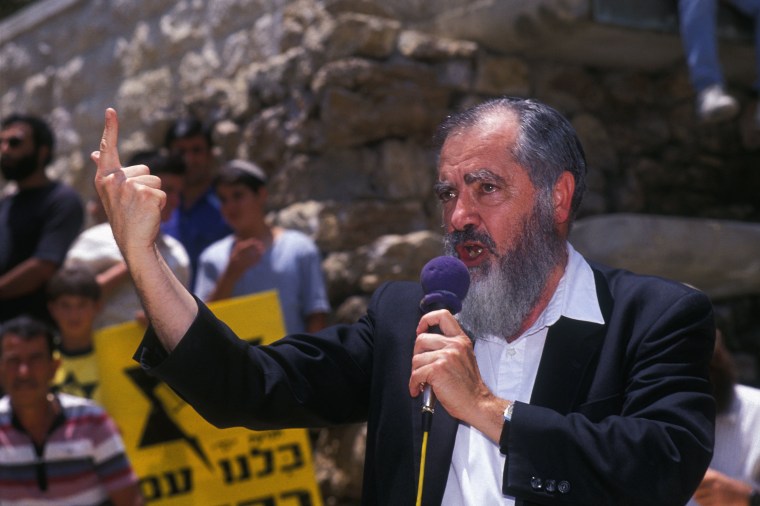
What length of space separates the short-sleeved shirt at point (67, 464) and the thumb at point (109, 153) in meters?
2.76

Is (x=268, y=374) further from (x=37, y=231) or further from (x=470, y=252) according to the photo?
(x=37, y=231)

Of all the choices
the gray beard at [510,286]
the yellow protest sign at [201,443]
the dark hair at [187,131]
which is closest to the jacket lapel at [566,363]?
the gray beard at [510,286]

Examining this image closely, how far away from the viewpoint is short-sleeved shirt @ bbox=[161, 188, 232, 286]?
5.80 metres

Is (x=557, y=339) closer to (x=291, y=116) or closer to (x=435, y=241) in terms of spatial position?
(x=435, y=241)

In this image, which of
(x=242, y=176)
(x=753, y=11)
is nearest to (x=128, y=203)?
(x=242, y=176)

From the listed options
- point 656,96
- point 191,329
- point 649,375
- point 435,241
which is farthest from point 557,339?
point 656,96

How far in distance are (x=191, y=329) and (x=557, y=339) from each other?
0.74 meters

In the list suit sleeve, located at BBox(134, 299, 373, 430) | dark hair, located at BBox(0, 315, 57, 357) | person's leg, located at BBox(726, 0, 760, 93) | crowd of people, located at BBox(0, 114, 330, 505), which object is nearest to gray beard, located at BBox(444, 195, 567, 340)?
suit sleeve, located at BBox(134, 299, 373, 430)

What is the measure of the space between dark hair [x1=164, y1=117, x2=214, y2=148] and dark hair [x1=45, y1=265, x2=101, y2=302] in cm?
100

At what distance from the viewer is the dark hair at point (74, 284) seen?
209 inches

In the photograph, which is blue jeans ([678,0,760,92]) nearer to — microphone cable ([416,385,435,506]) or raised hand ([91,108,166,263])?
microphone cable ([416,385,435,506])

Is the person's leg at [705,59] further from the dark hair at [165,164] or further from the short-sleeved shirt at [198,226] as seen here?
the dark hair at [165,164]

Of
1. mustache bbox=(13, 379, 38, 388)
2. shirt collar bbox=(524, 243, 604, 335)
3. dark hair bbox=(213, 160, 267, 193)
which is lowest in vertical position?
mustache bbox=(13, 379, 38, 388)

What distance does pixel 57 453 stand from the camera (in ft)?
15.8
